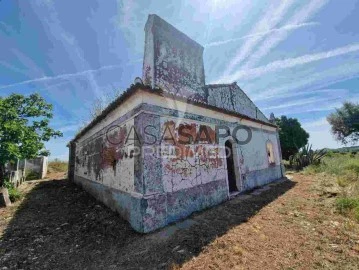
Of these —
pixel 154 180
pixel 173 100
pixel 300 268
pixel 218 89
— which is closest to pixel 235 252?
pixel 300 268

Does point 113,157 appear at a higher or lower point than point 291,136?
lower

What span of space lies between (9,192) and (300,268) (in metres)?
11.4

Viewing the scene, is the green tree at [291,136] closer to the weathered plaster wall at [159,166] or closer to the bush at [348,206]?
the weathered plaster wall at [159,166]

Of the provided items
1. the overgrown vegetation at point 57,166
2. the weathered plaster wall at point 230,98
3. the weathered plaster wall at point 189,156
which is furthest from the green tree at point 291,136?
the overgrown vegetation at point 57,166

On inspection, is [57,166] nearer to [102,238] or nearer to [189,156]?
[102,238]

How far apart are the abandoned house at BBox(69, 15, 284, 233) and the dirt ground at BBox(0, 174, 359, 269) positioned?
0.63 meters

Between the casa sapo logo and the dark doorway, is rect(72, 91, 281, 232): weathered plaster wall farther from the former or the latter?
the dark doorway

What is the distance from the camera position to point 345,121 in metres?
27.9

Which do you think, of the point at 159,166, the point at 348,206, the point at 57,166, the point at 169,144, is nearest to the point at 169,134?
the point at 169,144

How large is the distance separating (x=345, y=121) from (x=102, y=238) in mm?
33624

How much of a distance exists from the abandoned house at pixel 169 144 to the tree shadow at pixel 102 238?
42cm

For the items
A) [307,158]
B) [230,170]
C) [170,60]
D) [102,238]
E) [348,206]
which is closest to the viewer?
[102,238]

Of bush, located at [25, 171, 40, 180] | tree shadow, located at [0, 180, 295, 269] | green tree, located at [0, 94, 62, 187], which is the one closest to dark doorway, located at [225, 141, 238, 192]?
tree shadow, located at [0, 180, 295, 269]

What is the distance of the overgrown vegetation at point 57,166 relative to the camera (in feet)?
72.3
